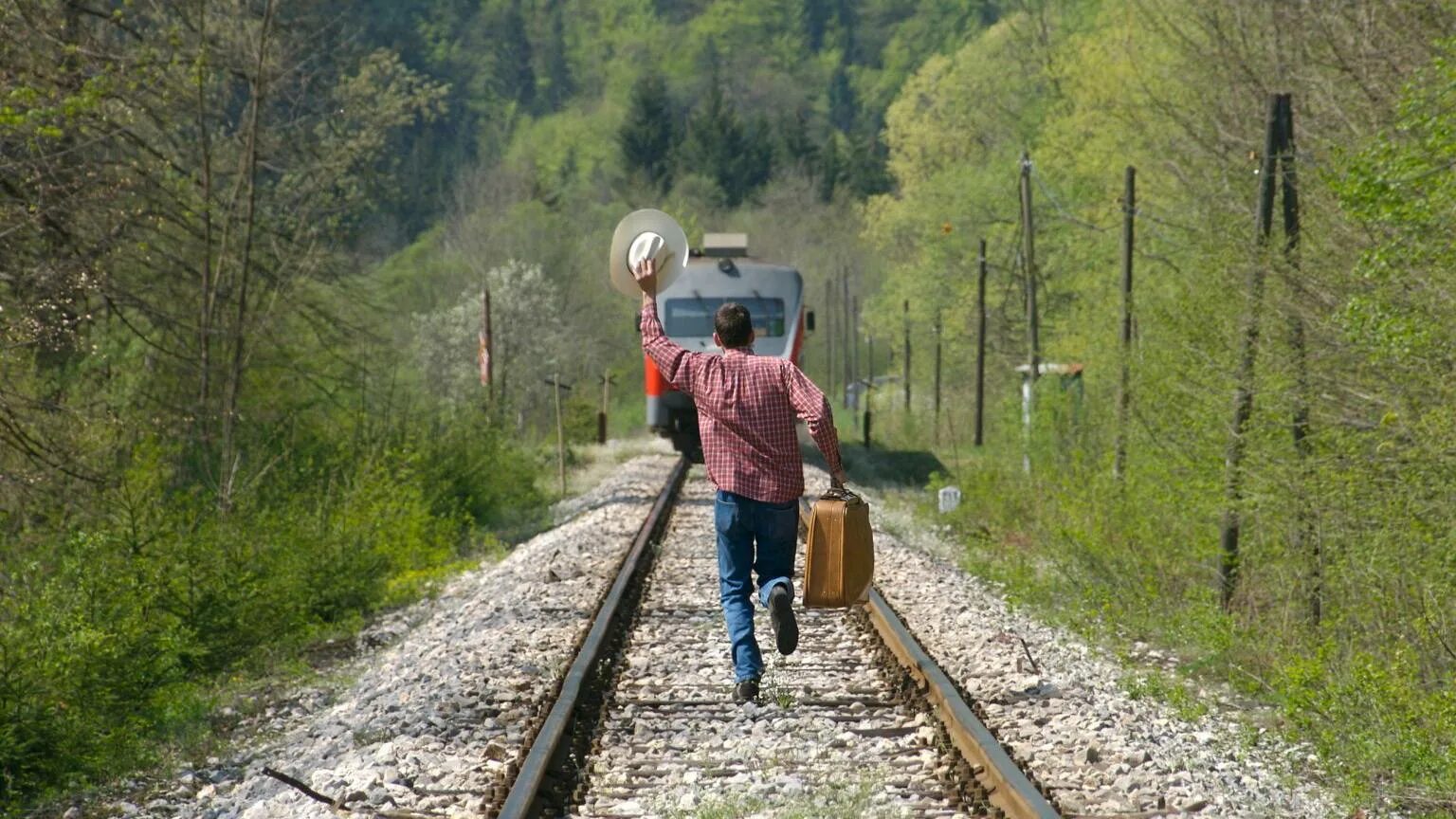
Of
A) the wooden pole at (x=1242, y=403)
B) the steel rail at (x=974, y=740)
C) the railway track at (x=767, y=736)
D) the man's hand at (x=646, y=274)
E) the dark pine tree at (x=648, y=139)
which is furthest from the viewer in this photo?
the dark pine tree at (x=648, y=139)

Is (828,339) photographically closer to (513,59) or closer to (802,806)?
(802,806)

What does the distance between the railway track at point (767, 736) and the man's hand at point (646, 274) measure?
1.89 metres

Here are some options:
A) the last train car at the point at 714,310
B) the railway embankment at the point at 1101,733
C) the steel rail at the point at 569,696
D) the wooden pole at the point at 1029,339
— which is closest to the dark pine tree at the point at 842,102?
the wooden pole at the point at 1029,339

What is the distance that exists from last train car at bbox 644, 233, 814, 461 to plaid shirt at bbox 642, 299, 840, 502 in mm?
17468

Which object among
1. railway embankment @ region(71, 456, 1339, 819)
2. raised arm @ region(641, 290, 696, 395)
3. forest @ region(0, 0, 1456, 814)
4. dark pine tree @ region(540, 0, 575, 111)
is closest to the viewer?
railway embankment @ region(71, 456, 1339, 819)

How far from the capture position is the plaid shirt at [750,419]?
24.0ft

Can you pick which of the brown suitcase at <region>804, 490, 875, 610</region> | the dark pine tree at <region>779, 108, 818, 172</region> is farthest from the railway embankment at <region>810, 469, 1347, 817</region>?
the dark pine tree at <region>779, 108, 818, 172</region>

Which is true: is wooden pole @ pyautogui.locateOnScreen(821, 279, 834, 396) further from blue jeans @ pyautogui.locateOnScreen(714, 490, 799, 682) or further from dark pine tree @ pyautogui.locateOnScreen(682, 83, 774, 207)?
blue jeans @ pyautogui.locateOnScreen(714, 490, 799, 682)

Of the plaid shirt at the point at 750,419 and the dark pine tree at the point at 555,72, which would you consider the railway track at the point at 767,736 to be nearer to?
the plaid shirt at the point at 750,419

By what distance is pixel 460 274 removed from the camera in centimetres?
6525

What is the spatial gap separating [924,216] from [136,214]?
40.8 metres

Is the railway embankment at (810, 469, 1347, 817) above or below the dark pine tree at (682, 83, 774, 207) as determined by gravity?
below

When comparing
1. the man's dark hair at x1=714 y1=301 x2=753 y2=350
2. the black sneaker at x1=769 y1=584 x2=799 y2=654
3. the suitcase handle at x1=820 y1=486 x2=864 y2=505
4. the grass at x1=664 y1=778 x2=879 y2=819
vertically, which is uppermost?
the man's dark hair at x1=714 y1=301 x2=753 y2=350

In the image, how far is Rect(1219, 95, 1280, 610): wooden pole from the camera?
38.1ft
